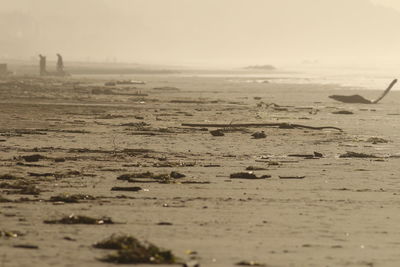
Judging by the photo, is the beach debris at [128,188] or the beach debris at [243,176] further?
the beach debris at [243,176]

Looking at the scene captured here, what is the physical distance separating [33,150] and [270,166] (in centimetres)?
501

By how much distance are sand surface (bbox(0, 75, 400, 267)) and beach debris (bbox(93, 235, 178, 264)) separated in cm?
20

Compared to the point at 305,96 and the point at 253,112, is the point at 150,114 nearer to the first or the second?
the point at 253,112

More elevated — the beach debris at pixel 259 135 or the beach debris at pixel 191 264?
the beach debris at pixel 191 264

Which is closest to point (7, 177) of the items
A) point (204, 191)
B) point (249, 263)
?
point (204, 191)

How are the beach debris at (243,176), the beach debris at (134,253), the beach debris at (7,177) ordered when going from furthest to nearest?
the beach debris at (243,176)
the beach debris at (7,177)
the beach debris at (134,253)

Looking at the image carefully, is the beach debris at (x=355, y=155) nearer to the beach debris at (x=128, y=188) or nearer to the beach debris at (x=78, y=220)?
the beach debris at (x=128, y=188)

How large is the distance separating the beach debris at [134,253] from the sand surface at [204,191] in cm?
20

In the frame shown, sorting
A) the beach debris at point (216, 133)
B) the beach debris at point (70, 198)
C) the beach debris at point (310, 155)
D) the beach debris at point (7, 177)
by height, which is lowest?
the beach debris at point (216, 133)

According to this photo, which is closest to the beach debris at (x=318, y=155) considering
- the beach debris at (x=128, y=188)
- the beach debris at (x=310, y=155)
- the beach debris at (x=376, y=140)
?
the beach debris at (x=310, y=155)

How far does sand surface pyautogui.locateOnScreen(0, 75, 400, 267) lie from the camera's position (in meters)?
11.2

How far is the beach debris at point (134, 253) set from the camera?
34.1ft

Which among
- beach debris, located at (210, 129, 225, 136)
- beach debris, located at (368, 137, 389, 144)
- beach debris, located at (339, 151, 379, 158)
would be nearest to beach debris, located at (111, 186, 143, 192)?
beach debris, located at (339, 151, 379, 158)

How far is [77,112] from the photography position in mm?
33344
